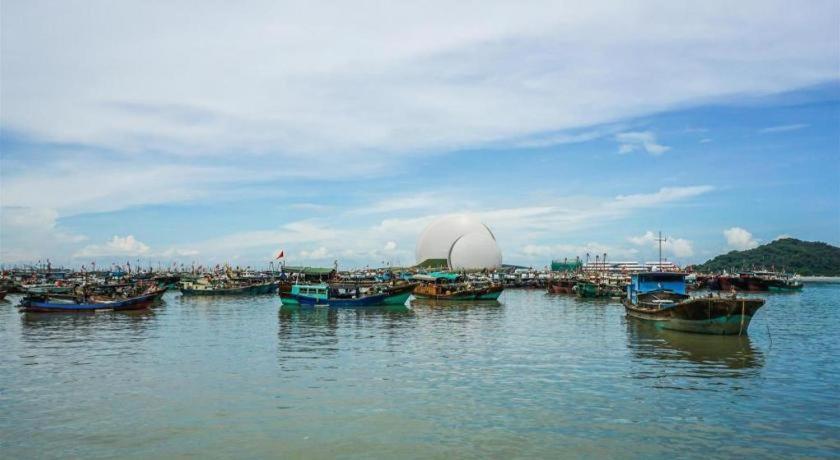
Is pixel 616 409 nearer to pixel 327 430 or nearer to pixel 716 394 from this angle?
pixel 716 394

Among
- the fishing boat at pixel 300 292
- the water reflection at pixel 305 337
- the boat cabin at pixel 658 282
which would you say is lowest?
the water reflection at pixel 305 337

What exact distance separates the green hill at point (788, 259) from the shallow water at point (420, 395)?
164 metres

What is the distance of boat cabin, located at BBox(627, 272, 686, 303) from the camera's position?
1570 inches

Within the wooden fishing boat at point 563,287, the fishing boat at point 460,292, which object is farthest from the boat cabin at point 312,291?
the wooden fishing boat at point 563,287

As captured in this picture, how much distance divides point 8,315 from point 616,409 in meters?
46.7

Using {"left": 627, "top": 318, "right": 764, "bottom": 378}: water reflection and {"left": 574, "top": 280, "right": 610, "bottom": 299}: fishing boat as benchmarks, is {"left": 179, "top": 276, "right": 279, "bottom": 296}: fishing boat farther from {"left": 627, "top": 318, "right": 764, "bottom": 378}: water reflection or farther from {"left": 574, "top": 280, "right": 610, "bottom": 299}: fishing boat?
{"left": 627, "top": 318, "right": 764, "bottom": 378}: water reflection

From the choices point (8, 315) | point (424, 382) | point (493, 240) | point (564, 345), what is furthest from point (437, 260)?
point (424, 382)

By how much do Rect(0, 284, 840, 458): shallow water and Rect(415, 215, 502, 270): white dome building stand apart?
9783cm

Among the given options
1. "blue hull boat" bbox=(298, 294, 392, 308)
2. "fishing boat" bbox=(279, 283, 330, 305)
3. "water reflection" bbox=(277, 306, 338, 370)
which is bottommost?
"water reflection" bbox=(277, 306, 338, 370)

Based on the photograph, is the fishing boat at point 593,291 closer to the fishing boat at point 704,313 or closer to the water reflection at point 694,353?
the fishing boat at point 704,313

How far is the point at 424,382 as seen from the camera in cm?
1855

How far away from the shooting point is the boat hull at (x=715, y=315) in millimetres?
28734

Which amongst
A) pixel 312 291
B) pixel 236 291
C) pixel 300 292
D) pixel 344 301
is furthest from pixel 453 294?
pixel 236 291

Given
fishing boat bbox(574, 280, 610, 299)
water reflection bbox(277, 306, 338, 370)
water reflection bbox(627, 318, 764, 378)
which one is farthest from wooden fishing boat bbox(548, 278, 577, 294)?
water reflection bbox(627, 318, 764, 378)
